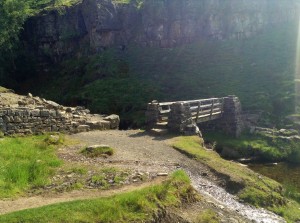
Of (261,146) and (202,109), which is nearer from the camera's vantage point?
(261,146)

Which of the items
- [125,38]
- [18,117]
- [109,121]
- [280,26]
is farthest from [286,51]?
[18,117]

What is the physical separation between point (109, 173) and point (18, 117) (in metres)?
10.4

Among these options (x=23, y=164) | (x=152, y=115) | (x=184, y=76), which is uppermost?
(x=184, y=76)

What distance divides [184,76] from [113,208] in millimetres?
43213

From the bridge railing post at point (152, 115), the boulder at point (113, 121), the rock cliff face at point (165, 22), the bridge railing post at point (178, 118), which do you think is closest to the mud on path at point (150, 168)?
the bridge railing post at point (178, 118)

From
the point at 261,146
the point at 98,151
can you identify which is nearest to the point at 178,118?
the point at 98,151

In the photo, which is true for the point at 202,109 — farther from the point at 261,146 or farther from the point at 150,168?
the point at 150,168

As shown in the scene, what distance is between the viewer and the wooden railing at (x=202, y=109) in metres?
29.8

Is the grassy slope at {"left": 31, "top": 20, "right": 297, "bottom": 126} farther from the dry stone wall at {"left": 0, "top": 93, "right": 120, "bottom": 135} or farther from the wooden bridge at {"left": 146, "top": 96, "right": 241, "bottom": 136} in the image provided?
the dry stone wall at {"left": 0, "top": 93, "right": 120, "bottom": 135}

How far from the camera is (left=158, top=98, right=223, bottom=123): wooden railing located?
29.8 metres

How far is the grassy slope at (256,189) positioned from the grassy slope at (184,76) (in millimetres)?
20186

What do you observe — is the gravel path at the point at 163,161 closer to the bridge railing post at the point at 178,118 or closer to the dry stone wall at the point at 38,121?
the dry stone wall at the point at 38,121

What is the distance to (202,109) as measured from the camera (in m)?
35.0

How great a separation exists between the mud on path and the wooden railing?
3.54 meters
